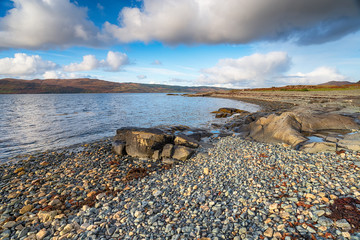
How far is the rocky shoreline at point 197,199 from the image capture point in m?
5.25

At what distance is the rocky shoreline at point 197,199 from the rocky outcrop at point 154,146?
1.67m

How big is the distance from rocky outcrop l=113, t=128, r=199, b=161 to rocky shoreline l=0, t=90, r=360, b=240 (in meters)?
1.67

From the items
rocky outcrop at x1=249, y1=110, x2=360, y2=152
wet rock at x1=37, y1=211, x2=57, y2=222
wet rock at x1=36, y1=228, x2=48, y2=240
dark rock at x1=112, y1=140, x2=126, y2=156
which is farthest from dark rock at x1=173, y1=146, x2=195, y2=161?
wet rock at x1=36, y1=228, x2=48, y2=240

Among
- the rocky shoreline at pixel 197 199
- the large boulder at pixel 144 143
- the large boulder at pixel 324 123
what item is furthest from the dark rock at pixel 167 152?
the large boulder at pixel 324 123

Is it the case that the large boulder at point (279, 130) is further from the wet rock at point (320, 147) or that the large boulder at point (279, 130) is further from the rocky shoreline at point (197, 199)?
the rocky shoreline at point (197, 199)

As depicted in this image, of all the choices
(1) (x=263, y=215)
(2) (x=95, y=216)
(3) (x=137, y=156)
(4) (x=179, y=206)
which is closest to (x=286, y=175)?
(1) (x=263, y=215)

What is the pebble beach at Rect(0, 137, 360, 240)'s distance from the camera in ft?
17.2

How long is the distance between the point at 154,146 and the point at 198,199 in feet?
25.6

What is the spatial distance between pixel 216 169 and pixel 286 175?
3516mm

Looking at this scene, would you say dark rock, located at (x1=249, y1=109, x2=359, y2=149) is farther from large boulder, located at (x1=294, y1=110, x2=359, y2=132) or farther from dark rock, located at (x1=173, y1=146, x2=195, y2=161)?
dark rock, located at (x1=173, y1=146, x2=195, y2=161)

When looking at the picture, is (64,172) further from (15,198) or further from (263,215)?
(263,215)

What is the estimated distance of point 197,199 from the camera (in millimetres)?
7176

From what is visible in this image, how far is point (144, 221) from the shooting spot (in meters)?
6.29

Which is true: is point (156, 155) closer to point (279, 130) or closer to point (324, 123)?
point (279, 130)
